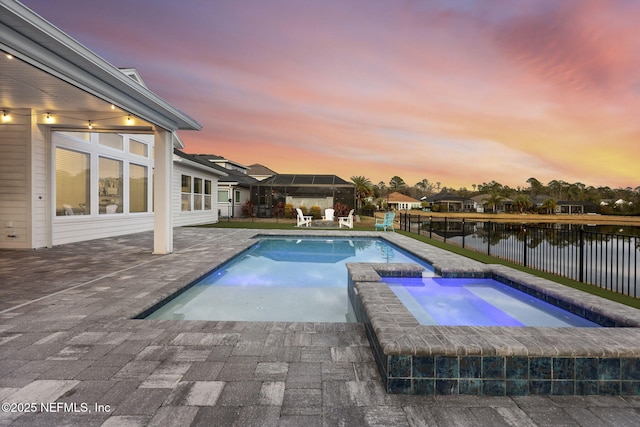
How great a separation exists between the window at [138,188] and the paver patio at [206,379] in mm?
8419

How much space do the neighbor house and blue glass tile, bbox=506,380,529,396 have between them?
538 cm

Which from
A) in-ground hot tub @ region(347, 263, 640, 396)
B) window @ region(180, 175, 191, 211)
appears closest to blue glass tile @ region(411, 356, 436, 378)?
in-ground hot tub @ region(347, 263, 640, 396)

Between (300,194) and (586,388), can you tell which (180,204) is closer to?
(300,194)

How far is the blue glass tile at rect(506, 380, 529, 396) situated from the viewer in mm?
2074

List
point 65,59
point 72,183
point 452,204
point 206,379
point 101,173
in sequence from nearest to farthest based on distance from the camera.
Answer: point 206,379 < point 65,59 < point 72,183 < point 101,173 < point 452,204

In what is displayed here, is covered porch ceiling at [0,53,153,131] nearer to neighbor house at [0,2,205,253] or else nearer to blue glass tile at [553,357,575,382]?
neighbor house at [0,2,205,253]

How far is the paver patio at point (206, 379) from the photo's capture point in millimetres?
1799

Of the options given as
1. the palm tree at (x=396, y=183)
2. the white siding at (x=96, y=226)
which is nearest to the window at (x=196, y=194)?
the white siding at (x=96, y=226)

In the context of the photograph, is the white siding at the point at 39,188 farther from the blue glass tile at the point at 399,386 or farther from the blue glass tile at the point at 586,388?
the blue glass tile at the point at 586,388

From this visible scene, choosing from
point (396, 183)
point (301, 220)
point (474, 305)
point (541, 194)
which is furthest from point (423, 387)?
point (396, 183)

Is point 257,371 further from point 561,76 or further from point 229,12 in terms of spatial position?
point 561,76

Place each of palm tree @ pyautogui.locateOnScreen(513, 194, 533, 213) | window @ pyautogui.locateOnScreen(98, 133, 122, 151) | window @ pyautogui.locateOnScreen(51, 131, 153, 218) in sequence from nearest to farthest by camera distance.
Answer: window @ pyautogui.locateOnScreen(51, 131, 153, 218), window @ pyautogui.locateOnScreen(98, 133, 122, 151), palm tree @ pyautogui.locateOnScreen(513, 194, 533, 213)

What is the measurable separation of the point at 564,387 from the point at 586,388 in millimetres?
155

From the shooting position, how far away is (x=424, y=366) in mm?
2086
